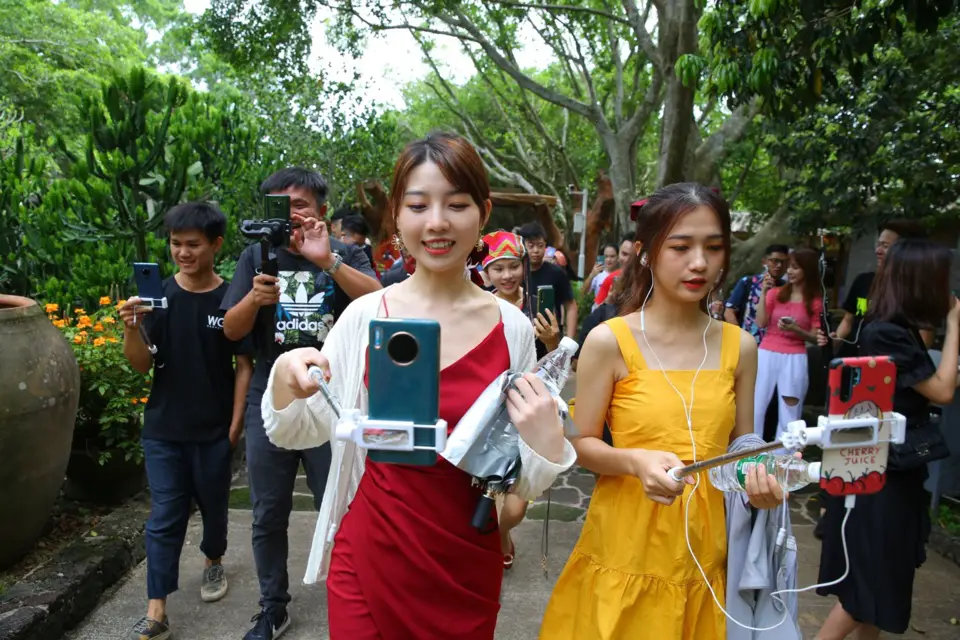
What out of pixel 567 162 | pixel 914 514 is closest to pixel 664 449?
pixel 914 514

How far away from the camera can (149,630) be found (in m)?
3.23

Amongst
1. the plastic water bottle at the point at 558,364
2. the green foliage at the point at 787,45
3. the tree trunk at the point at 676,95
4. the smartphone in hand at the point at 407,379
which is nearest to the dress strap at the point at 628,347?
the plastic water bottle at the point at 558,364

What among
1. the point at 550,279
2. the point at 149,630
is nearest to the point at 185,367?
the point at 149,630

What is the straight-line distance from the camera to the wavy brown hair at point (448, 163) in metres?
1.85

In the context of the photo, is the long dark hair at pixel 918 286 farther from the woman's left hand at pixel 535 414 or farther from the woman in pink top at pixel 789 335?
the woman in pink top at pixel 789 335

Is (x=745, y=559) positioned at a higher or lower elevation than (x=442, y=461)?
lower

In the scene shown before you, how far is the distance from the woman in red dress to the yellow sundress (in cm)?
27

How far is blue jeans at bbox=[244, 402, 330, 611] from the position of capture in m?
3.18

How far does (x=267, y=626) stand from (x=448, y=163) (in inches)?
92.3

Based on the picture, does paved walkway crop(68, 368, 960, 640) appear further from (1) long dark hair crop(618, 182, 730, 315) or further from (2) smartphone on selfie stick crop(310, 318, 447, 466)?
(2) smartphone on selfie stick crop(310, 318, 447, 466)

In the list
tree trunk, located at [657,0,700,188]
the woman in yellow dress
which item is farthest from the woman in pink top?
the woman in yellow dress

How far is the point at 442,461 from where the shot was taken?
1.82 metres

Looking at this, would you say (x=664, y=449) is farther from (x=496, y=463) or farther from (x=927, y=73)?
(x=927, y=73)

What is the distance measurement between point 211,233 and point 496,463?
2.23 m
